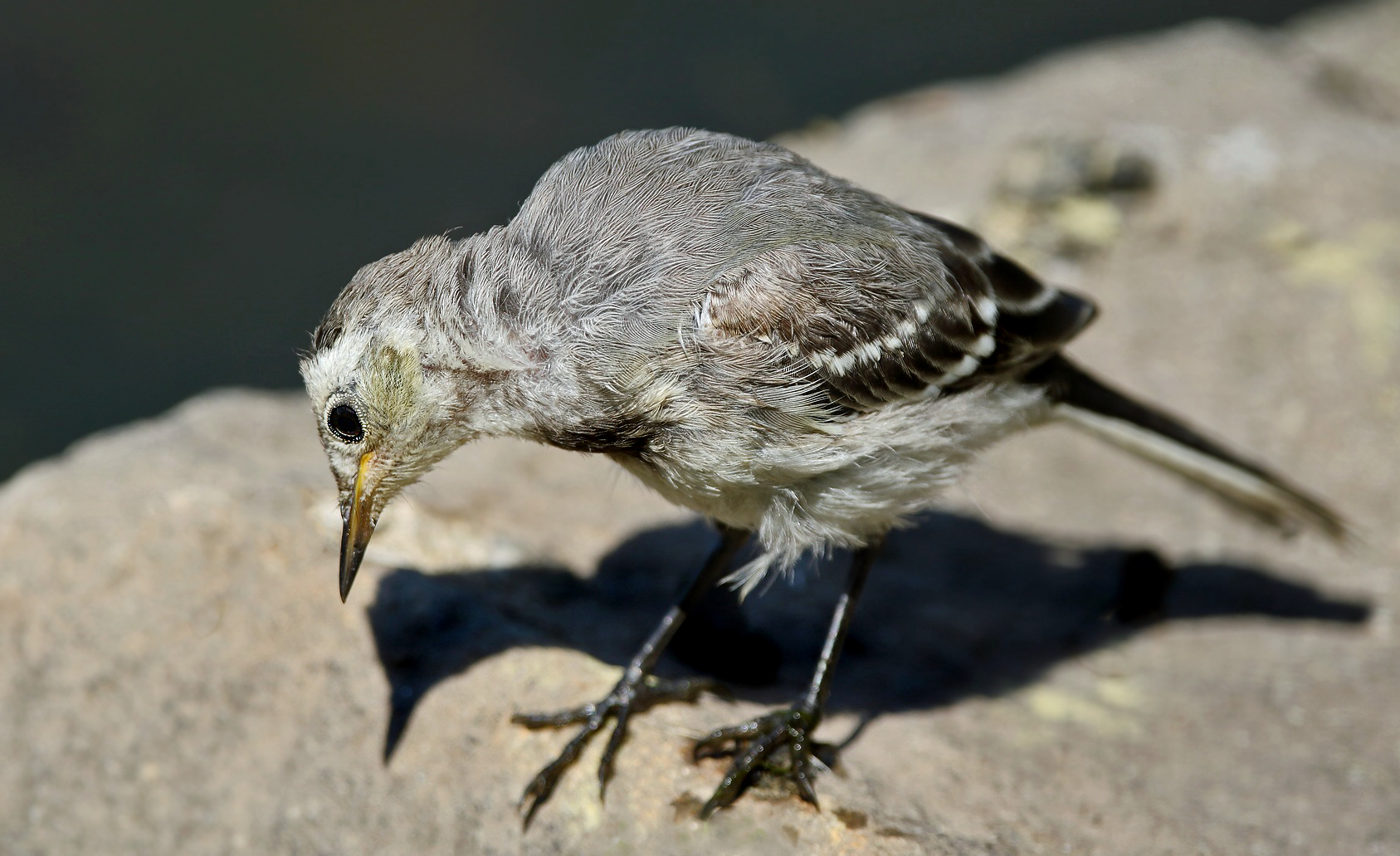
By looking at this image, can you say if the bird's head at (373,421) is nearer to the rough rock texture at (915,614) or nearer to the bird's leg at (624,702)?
the rough rock texture at (915,614)

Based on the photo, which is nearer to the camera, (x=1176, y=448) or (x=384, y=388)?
(x=384, y=388)

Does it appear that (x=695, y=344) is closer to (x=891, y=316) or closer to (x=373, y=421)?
(x=891, y=316)

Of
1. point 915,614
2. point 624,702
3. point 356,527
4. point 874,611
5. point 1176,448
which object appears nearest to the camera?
point 356,527

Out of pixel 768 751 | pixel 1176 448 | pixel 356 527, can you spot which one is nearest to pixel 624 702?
pixel 768 751

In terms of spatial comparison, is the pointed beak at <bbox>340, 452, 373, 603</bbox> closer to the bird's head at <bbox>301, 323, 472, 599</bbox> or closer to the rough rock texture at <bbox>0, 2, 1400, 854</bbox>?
the bird's head at <bbox>301, 323, 472, 599</bbox>

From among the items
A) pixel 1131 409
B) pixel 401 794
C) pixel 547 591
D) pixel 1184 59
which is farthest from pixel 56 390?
pixel 1184 59

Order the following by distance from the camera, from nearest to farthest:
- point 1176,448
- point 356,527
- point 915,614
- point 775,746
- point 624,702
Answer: point 356,527, point 775,746, point 624,702, point 1176,448, point 915,614
